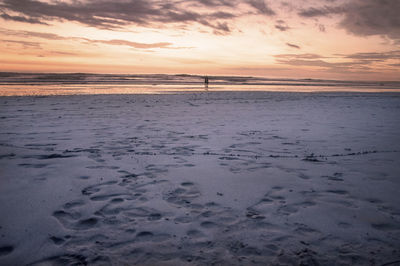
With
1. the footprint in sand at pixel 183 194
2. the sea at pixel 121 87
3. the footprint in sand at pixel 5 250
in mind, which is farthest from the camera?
the sea at pixel 121 87

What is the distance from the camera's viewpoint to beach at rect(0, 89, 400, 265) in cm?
299


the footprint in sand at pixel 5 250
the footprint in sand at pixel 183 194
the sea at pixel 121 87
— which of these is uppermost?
the sea at pixel 121 87

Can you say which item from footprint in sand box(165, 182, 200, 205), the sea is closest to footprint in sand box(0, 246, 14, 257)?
footprint in sand box(165, 182, 200, 205)

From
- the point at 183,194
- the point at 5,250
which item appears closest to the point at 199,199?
the point at 183,194

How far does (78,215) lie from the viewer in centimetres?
370

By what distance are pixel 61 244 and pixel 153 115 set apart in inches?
383

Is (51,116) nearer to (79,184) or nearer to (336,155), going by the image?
(79,184)

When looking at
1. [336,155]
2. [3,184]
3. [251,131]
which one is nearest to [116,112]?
[251,131]

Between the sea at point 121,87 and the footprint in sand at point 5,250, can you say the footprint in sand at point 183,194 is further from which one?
the sea at point 121,87

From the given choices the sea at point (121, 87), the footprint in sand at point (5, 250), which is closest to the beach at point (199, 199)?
the footprint in sand at point (5, 250)

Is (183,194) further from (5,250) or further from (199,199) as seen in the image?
(5,250)

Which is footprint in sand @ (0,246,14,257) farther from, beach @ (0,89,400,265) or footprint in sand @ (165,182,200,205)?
footprint in sand @ (165,182,200,205)

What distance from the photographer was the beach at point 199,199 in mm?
2986

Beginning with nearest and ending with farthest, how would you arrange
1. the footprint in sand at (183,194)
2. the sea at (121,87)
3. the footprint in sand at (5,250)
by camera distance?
the footprint in sand at (5,250)
the footprint in sand at (183,194)
the sea at (121,87)
